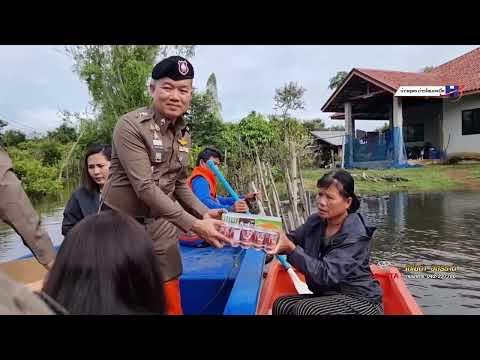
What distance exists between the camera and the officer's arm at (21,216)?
5.36ft

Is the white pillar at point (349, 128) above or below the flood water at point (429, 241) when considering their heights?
above

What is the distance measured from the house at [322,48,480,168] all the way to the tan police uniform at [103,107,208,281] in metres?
14.4

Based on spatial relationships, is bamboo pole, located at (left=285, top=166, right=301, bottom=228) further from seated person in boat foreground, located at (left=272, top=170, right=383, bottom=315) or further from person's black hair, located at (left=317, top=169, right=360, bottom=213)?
person's black hair, located at (left=317, top=169, right=360, bottom=213)

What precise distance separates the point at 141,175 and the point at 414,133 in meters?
18.2

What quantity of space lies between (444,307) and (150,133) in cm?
359

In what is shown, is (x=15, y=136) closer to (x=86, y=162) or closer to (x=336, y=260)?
(x=86, y=162)

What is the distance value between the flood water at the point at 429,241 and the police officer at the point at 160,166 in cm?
311

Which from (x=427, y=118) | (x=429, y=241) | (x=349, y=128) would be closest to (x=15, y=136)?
(x=349, y=128)

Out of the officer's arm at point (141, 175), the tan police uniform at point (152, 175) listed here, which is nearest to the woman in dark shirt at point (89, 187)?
the tan police uniform at point (152, 175)

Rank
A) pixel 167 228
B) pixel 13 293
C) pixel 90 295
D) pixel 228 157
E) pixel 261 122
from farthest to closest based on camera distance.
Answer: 1. pixel 261 122
2. pixel 228 157
3. pixel 167 228
4. pixel 90 295
5. pixel 13 293

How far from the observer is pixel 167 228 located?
212cm

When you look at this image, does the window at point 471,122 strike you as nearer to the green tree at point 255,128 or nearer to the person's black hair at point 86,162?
the green tree at point 255,128

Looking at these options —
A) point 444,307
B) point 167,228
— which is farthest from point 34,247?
point 444,307

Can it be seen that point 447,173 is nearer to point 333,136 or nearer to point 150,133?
point 333,136
